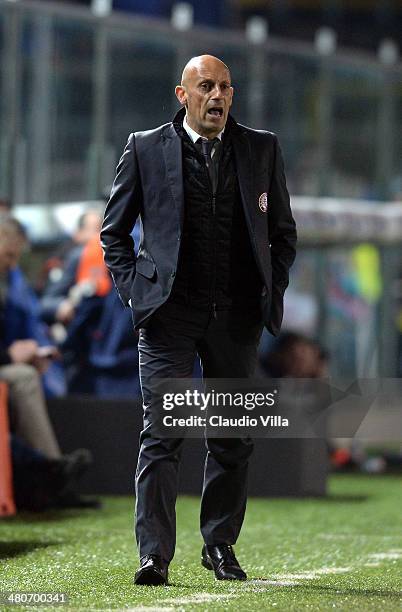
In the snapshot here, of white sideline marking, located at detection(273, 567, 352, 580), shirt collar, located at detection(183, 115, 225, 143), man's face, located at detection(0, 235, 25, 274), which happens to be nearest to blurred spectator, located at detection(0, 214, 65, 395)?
man's face, located at detection(0, 235, 25, 274)

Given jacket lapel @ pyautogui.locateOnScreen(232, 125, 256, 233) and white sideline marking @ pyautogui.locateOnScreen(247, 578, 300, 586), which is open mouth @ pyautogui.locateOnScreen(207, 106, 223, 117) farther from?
white sideline marking @ pyautogui.locateOnScreen(247, 578, 300, 586)

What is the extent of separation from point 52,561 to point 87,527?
162 cm

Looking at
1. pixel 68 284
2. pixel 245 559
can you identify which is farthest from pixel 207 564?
pixel 68 284

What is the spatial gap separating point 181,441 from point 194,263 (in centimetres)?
58

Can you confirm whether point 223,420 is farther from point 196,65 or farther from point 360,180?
point 360,180

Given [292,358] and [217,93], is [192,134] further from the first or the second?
[292,358]

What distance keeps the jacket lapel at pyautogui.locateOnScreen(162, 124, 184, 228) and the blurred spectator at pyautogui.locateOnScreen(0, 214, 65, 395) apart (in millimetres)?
3649

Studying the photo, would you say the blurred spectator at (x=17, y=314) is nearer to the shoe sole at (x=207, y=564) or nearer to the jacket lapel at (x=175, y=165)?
the shoe sole at (x=207, y=564)

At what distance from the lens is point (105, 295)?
1026 cm

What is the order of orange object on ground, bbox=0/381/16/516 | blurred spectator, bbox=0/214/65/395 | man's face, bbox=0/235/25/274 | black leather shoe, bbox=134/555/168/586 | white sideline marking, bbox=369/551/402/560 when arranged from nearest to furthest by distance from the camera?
black leather shoe, bbox=134/555/168/586
white sideline marking, bbox=369/551/402/560
orange object on ground, bbox=0/381/16/516
blurred spectator, bbox=0/214/65/395
man's face, bbox=0/235/25/274

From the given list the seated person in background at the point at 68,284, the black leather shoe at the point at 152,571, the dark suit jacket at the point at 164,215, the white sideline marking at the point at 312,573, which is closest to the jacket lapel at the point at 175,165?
the dark suit jacket at the point at 164,215

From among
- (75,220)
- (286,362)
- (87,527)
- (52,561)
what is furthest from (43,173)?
(52,561)

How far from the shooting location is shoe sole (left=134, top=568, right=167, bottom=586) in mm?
4859

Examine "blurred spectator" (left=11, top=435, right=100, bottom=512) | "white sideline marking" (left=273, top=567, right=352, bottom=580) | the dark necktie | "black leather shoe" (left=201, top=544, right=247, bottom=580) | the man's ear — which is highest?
the man's ear
